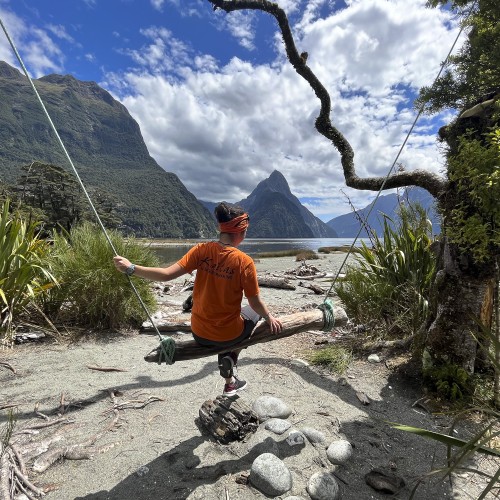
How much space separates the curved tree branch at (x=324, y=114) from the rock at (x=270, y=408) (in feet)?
10.7

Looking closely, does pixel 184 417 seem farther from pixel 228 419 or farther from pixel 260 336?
pixel 260 336

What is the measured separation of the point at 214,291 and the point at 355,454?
72.8 inches

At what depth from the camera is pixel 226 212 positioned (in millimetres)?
2672

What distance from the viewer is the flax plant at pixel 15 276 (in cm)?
482

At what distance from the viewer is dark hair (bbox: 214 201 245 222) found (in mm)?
2666

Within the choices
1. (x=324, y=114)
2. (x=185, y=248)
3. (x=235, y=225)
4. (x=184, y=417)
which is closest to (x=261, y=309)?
(x=235, y=225)

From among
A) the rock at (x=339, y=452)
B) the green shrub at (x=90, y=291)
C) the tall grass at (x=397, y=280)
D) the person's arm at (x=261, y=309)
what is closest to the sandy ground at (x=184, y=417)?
the rock at (x=339, y=452)

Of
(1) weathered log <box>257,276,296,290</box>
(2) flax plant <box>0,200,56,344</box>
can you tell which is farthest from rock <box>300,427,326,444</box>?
(1) weathered log <box>257,276,296,290</box>

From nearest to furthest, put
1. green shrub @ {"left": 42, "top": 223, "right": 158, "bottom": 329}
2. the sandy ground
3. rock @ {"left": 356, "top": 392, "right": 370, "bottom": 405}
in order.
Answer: the sandy ground → rock @ {"left": 356, "top": 392, "right": 370, "bottom": 405} → green shrub @ {"left": 42, "top": 223, "right": 158, "bottom": 329}

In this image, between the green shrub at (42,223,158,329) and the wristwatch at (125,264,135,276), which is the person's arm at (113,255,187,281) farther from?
the green shrub at (42,223,158,329)

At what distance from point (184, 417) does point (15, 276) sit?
149 inches

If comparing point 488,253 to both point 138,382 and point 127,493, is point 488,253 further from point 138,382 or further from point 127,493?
point 138,382

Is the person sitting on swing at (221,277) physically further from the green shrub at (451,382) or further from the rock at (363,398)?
the green shrub at (451,382)

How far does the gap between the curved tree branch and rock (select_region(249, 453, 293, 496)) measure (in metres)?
3.77
